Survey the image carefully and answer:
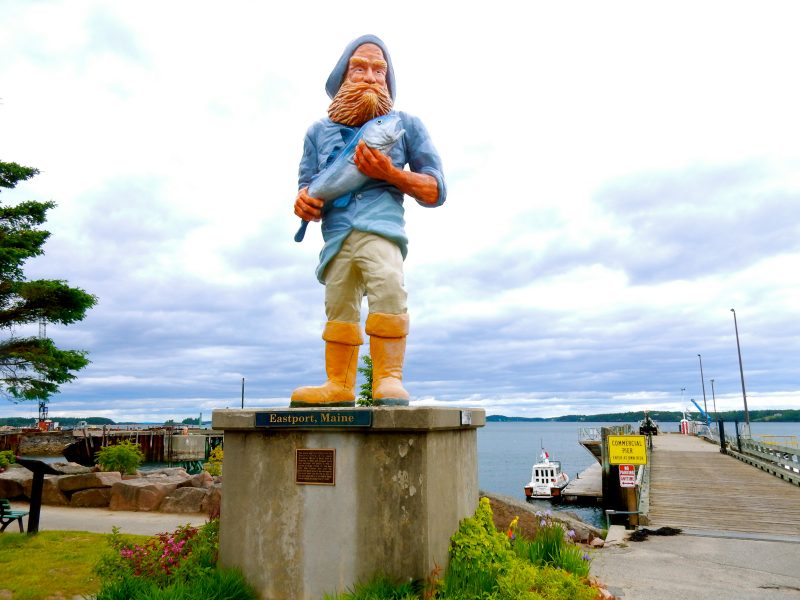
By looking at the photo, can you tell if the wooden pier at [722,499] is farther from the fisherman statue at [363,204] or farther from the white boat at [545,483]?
the white boat at [545,483]

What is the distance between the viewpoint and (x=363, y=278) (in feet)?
18.6

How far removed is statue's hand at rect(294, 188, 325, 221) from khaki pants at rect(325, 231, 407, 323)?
1.52 feet

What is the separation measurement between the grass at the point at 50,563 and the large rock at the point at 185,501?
8.33 feet

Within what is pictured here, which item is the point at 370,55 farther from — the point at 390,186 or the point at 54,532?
the point at 54,532

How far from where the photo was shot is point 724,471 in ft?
63.3

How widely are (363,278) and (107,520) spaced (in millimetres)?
7502

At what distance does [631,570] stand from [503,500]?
215cm

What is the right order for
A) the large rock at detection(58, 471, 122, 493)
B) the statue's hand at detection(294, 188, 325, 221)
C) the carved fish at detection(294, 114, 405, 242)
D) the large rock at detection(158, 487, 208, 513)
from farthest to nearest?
the large rock at detection(58, 471, 122, 493) < the large rock at detection(158, 487, 208, 513) < the statue's hand at detection(294, 188, 325, 221) < the carved fish at detection(294, 114, 405, 242)

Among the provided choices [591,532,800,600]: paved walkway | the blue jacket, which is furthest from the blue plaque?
[591,532,800,600]: paved walkway

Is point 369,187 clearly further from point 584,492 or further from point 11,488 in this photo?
point 584,492

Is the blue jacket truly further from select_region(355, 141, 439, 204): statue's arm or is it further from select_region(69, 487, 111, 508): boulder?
select_region(69, 487, 111, 508): boulder

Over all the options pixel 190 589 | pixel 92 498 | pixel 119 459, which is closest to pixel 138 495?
pixel 92 498

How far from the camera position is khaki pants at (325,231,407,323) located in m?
5.37

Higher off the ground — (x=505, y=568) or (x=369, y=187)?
(x=369, y=187)
